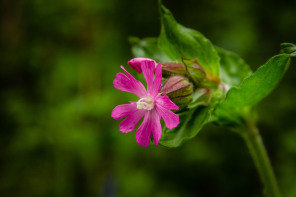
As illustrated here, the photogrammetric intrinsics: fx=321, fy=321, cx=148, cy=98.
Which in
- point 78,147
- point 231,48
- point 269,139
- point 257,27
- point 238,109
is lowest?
point 78,147

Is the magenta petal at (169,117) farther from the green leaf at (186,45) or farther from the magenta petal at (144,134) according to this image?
the green leaf at (186,45)

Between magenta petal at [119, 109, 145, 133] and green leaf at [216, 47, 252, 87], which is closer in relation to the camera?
magenta petal at [119, 109, 145, 133]

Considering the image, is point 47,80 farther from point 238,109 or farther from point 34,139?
point 238,109

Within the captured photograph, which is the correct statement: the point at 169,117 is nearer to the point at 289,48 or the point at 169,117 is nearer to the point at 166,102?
the point at 166,102

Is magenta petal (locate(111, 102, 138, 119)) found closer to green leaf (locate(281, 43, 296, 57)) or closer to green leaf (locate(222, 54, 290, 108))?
green leaf (locate(222, 54, 290, 108))

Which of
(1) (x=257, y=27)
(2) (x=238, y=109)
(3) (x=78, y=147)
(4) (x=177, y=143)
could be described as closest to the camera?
(4) (x=177, y=143)

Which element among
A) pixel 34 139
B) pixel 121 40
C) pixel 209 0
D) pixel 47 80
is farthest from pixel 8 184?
pixel 209 0

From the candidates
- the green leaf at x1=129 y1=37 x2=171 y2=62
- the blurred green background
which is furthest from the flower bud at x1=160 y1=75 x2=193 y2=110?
the blurred green background
